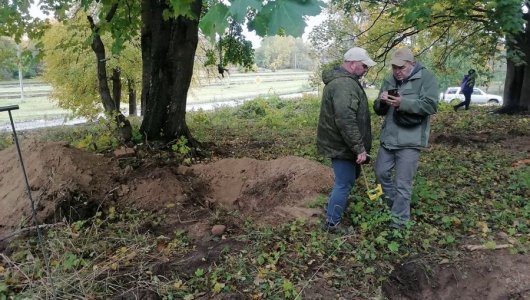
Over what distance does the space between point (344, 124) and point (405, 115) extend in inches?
26.4

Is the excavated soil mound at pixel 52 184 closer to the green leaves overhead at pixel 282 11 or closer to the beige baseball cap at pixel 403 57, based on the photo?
the green leaves overhead at pixel 282 11

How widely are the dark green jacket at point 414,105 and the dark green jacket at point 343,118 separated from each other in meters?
0.26

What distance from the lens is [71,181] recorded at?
4.85 metres

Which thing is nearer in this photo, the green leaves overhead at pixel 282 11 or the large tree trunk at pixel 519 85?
the green leaves overhead at pixel 282 11

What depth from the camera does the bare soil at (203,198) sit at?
3.79m

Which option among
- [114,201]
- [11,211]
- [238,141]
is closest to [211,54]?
[238,141]

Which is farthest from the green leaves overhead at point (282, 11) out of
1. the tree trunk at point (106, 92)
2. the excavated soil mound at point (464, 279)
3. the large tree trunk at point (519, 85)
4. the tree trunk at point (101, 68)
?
the large tree trunk at point (519, 85)

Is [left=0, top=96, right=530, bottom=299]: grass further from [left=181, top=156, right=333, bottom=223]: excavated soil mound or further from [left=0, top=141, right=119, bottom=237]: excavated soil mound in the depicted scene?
[left=181, top=156, right=333, bottom=223]: excavated soil mound

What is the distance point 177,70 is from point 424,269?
215 inches

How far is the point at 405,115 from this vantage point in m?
4.26

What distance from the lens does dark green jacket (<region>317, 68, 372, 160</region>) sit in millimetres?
4113

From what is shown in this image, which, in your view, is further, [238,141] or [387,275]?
[238,141]

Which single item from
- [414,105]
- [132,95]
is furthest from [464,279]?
[132,95]

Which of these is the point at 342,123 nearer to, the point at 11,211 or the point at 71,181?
the point at 71,181
